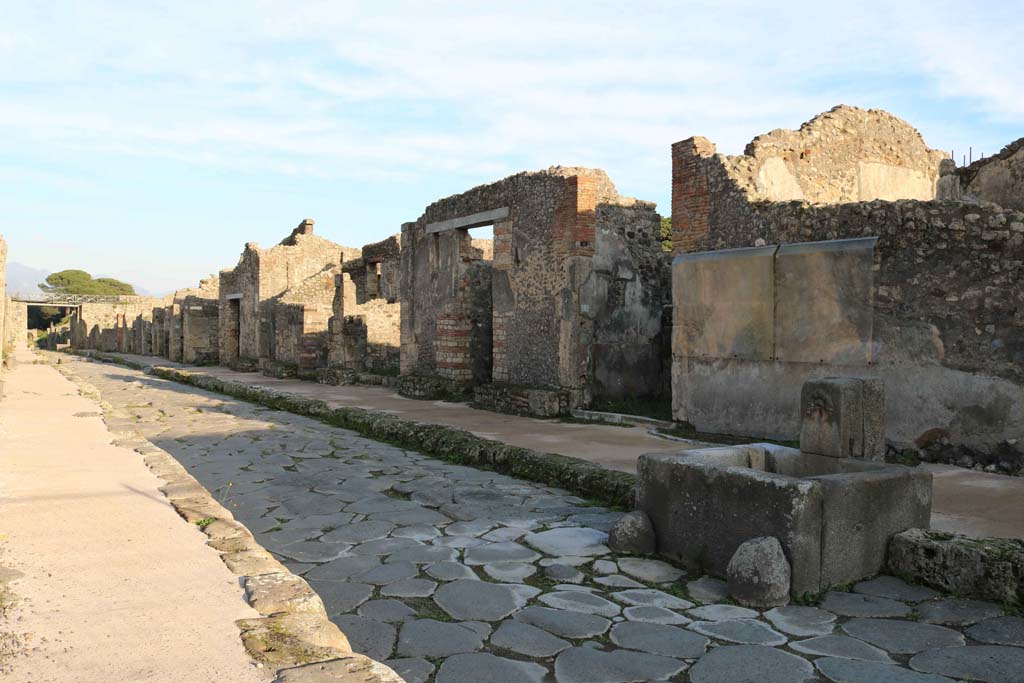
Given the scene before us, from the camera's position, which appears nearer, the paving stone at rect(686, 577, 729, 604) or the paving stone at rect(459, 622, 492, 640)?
the paving stone at rect(459, 622, 492, 640)

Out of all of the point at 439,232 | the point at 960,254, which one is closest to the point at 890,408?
the point at 960,254

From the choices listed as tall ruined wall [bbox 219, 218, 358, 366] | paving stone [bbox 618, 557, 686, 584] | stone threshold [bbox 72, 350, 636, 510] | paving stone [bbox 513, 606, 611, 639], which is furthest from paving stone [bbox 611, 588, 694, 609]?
tall ruined wall [bbox 219, 218, 358, 366]

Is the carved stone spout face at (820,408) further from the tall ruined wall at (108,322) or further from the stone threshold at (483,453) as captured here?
the tall ruined wall at (108,322)

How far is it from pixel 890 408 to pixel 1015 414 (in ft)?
2.68

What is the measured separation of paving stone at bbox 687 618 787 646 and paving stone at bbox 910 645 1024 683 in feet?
1.44

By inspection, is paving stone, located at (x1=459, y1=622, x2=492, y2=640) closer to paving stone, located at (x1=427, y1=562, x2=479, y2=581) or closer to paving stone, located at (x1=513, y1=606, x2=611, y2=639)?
paving stone, located at (x1=513, y1=606, x2=611, y2=639)

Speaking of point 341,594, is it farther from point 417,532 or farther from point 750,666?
point 750,666

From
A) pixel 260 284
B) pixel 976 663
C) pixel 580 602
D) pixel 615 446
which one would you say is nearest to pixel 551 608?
pixel 580 602

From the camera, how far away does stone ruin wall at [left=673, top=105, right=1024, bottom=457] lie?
5367mm

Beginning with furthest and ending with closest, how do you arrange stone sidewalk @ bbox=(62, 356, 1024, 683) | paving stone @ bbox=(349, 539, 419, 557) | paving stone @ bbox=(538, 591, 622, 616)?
paving stone @ bbox=(349, 539, 419, 557) → paving stone @ bbox=(538, 591, 622, 616) → stone sidewalk @ bbox=(62, 356, 1024, 683)

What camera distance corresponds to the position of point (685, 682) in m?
2.32

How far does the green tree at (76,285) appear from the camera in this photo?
72.7 metres

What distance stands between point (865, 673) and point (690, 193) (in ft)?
19.7

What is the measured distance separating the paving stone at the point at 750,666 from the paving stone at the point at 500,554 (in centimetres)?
120
